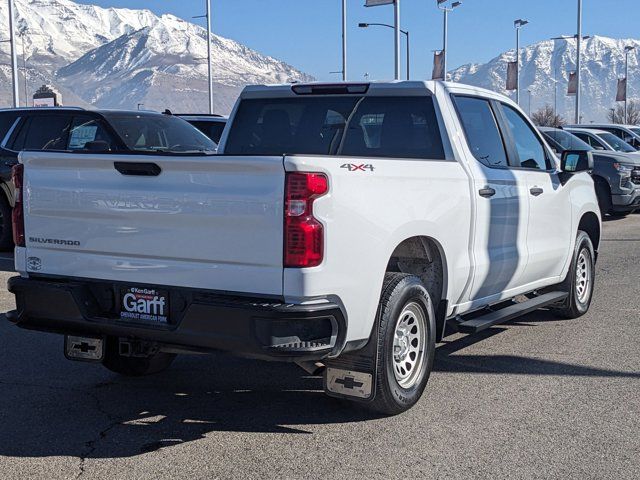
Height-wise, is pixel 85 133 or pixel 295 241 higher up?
pixel 85 133

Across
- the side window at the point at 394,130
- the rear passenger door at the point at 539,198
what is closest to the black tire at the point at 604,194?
the rear passenger door at the point at 539,198

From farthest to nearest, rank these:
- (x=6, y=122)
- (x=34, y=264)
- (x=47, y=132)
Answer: (x=6, y=122), (x=47, y=132), (x=34, y=264)

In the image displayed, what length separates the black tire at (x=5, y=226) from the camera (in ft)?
39.7

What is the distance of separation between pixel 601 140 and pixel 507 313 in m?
13.8

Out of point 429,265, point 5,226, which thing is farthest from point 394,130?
point 5,226

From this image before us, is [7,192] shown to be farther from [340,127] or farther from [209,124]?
[340,127]

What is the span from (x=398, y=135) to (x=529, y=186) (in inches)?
52.7

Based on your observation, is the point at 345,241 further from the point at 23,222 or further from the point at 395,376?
the point at 23,222

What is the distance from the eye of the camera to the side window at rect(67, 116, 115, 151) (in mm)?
11219

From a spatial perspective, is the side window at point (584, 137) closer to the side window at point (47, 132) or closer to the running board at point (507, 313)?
the side window at point (47, 132)

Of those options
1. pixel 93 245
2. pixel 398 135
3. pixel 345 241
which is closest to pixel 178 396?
pixel 93 245

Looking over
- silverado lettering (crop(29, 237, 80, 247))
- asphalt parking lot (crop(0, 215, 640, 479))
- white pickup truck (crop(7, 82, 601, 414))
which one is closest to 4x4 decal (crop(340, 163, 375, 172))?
white pickup truck (crop(7, 82, 601, 414))

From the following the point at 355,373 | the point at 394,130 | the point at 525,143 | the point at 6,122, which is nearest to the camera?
the point at 355,373

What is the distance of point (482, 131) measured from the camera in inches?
264
